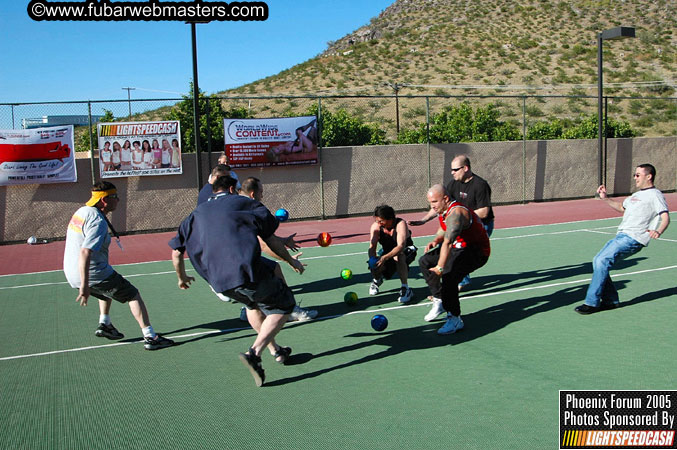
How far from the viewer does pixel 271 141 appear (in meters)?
18.7

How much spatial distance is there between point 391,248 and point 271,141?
10345mm

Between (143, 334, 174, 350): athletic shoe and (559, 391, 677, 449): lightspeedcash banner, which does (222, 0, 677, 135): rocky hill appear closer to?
(143, 334, 174, 350): athletic shoe

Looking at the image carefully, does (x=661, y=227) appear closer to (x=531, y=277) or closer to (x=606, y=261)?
(x=606, y=261)

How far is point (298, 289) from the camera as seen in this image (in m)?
9.88

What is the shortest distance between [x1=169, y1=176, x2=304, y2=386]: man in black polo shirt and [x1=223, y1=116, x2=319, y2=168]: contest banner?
1272 cm

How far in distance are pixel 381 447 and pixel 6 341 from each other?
512cm

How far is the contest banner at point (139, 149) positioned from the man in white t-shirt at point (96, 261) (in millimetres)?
11032

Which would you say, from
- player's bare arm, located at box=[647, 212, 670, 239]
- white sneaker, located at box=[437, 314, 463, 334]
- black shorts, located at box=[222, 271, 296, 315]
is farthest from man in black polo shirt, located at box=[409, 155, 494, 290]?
black shorts, located at box=[222, 271, 296, 315]

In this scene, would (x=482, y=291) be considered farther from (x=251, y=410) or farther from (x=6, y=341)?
(x=6, y=341)

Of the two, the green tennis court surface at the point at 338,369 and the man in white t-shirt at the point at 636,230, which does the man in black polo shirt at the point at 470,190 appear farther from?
the man in white t-shirt at the point at 636,230

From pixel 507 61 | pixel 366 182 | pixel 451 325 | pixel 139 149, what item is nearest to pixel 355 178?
pixel 366 182

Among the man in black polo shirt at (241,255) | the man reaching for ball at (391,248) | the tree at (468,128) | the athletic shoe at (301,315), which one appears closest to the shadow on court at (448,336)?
the man in black polo shirt at (241,255)

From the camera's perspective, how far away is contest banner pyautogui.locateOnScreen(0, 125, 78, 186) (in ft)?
53.6

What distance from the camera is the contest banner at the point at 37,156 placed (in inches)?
643
